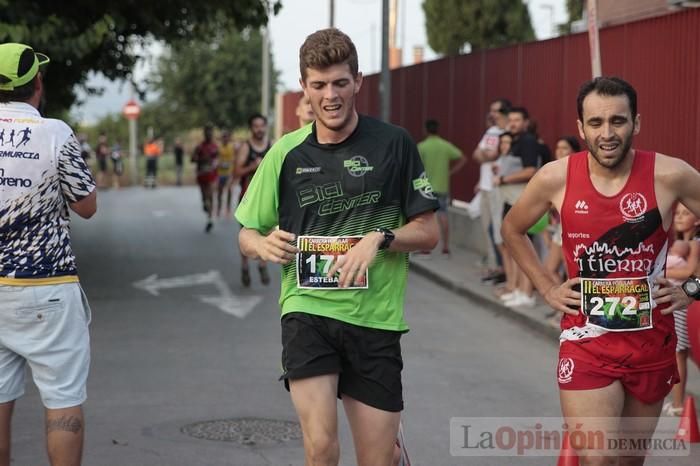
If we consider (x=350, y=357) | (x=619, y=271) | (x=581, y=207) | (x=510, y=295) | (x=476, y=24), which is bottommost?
(x=510, y=295)

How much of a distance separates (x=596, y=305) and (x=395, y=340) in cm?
82

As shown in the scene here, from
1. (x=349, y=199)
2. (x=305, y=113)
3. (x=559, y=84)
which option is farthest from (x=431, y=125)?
(x=349, y=199)

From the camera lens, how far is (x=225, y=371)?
9.74 meters

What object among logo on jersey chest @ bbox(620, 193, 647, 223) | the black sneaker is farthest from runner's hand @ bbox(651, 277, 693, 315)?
the black sneaker

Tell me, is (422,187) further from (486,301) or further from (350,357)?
(486,301)

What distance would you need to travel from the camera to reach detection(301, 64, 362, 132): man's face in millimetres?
4996

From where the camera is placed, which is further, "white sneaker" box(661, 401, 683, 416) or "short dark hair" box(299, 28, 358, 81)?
"white sneaker" box(661, 401, 683, 416)

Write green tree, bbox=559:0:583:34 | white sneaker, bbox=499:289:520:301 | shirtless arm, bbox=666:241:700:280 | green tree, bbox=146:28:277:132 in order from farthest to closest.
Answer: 1. green tree, bbox=146:28:277:132
2. green tree, bbox=559:0:583:34
3. white sneaker, bbox=499:289:520:301
4. shirtless arm, bbox=666:241:700:280

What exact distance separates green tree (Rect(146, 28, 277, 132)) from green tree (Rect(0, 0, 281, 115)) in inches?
1742

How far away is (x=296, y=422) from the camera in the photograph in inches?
317

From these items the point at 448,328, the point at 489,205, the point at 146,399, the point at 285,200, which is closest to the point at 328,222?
the point at 285,200

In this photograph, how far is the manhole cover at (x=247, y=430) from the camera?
7.60m

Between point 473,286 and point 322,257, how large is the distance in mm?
10236

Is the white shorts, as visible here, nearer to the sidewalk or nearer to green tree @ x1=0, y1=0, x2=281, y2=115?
the sidewalk
